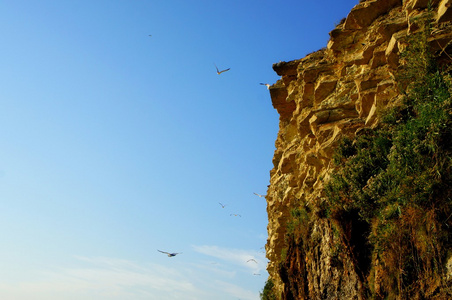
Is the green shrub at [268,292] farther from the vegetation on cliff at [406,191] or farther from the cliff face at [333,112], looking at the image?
the vegetation on cliff at [406,191]

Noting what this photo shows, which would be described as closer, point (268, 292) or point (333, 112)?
point (333, 112)

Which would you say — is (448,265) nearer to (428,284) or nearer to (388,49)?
(428,284)

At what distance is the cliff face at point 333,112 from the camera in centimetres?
1012

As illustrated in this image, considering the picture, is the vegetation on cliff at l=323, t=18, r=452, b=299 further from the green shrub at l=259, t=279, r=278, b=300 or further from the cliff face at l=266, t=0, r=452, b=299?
the green shrub at l=259, t=279, r=278, b=300

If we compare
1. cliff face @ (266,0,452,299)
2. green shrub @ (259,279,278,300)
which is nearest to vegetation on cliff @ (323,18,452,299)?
cliff face @ (266,0,452,299)

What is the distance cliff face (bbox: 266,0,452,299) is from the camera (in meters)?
10.1

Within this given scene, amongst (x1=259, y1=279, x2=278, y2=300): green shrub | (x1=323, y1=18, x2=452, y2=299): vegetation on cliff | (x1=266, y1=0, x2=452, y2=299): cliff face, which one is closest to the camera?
(x1=323, y1=18, x2=452, y2=299): vegetation on cliff

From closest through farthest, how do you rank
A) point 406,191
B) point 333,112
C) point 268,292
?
point 406,191, point 333,112, point 268,292

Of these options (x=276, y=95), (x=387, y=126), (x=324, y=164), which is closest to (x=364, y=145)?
(x=387, y=126)

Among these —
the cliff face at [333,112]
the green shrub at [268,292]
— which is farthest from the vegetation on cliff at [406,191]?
the green shrub at [268,292]

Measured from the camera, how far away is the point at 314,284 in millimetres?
10773

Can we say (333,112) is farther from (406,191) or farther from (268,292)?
(268,292)

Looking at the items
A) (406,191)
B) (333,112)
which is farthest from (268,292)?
(406,191)

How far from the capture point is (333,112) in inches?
507
